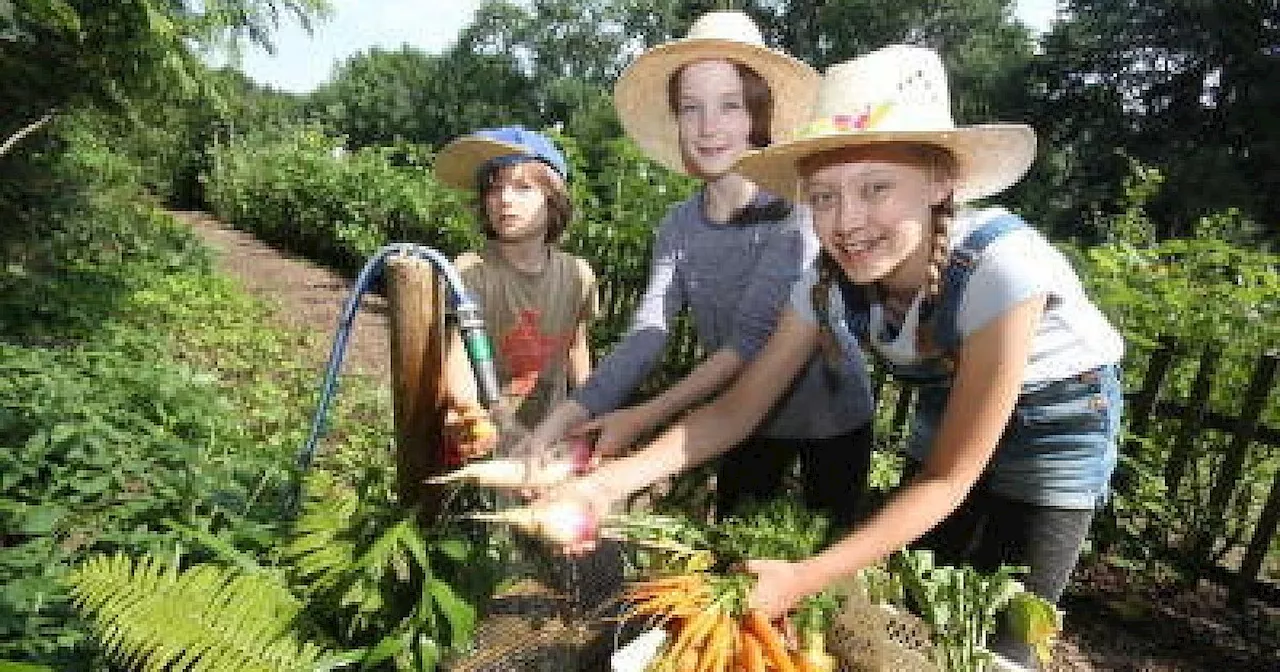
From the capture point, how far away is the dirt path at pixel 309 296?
8656mm

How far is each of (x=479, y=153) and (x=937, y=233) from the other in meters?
1.56

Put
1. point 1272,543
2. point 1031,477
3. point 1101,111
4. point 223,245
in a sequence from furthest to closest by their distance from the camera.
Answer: point 1101,111 < point 223,245 < point 1272,543 < point 1031,477

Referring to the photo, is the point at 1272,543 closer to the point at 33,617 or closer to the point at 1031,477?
the point at 1031,477

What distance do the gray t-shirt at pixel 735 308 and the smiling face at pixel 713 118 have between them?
0.50 ft

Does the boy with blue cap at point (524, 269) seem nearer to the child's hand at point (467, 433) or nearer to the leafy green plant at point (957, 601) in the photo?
the child's hand at point (467, 433)

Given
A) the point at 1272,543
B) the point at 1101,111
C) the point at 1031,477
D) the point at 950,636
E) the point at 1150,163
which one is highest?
the point at 1101,111

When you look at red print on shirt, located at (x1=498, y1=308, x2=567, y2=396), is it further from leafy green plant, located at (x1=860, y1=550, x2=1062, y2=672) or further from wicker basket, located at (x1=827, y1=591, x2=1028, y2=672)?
wicker basket, located at (x1=827, y1=591, x2=1028, y2=672)

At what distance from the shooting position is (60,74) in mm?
6215

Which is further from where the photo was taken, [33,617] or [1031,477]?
[33,617]

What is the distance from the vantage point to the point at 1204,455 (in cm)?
484

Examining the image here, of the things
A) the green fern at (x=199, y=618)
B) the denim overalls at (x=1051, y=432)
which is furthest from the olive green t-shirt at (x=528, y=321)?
the denim overalls at (x=1051, y=432)

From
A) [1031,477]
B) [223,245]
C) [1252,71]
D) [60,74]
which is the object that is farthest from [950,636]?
[1252,71]

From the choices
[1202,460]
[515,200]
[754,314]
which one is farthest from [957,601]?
[1202,460]

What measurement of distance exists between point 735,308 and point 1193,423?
11.9 feet
